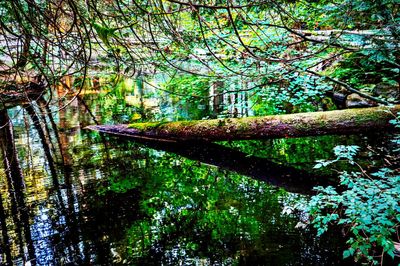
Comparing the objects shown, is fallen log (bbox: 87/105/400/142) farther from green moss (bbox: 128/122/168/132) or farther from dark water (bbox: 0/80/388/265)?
dark water (bbox: 0/80/388/265)

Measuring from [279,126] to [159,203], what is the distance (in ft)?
8.43

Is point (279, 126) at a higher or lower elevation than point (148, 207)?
higher

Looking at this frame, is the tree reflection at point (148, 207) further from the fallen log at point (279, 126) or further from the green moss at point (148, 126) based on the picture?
the green moss at point (148, 126)

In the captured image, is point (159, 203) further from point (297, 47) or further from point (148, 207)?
point (297, 47)

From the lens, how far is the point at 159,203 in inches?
173

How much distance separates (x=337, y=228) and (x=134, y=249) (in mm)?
2152

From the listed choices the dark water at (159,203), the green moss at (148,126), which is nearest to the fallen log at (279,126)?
the green moss at (148,126)

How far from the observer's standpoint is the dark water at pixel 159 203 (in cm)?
331

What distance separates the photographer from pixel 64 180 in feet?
16.9

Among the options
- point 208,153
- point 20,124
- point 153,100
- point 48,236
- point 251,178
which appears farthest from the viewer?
point 153,100

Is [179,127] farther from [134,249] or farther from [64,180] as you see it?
[134,249]

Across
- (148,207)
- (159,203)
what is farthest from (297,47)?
(148,207)

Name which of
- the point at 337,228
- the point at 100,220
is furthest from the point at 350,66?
the point at 100,220

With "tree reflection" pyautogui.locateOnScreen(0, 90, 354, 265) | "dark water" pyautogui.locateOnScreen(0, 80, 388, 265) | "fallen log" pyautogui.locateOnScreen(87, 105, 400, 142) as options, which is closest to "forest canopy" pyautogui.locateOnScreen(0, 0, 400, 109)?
"fallen log" pyautogui.locateOnScreen(87, 105, 400, 142)
